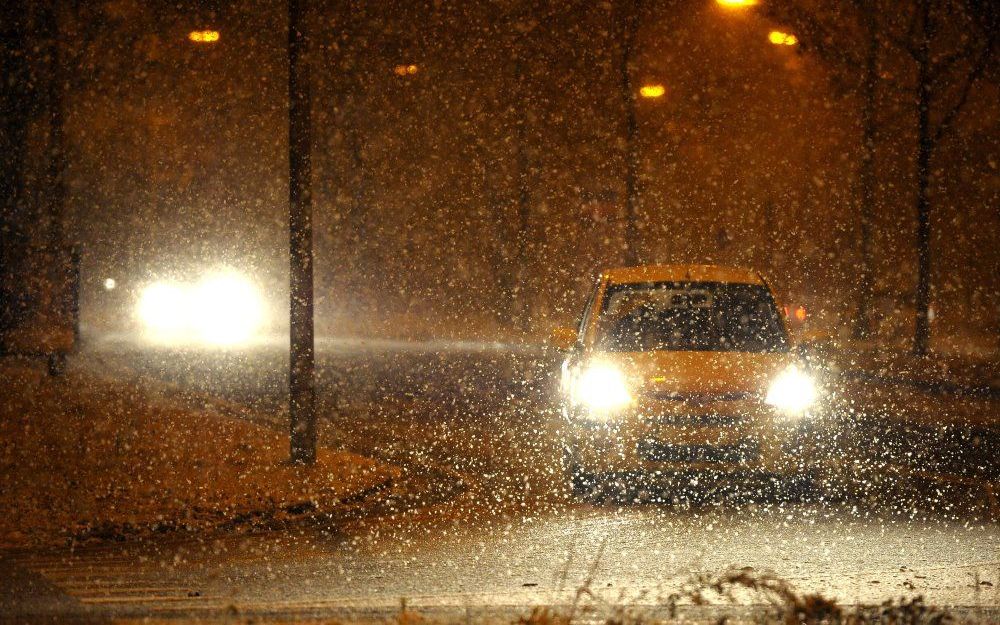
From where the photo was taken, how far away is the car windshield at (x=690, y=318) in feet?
40.0

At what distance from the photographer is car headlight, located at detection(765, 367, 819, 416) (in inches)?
436

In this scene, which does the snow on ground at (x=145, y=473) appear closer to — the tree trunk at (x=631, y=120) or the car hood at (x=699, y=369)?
the car hood at (x=699, y=369)

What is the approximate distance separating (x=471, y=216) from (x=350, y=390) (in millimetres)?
24100

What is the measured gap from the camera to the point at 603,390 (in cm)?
1120

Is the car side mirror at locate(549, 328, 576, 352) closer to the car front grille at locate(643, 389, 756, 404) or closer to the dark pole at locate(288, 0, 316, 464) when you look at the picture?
the car front grille at locate(643, 389, 756, 404)

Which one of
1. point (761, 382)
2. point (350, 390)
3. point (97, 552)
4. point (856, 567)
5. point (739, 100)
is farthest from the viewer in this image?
point (739, 100)

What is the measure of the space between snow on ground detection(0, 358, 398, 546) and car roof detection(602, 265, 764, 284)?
8.76 ft

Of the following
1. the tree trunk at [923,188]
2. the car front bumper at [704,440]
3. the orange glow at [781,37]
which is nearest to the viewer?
the car front bumper at [704,440]

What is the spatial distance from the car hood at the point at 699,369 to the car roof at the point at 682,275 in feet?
3.43

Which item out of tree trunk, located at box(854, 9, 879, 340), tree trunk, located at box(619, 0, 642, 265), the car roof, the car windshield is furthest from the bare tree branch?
the car windshield

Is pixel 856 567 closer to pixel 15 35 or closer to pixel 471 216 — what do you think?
pixel 15 35

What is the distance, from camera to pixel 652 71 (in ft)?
116

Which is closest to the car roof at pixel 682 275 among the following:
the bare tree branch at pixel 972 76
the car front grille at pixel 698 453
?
the car front grille at pixel 698 453

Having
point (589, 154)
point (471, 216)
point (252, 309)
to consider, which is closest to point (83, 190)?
point (252, 309)
